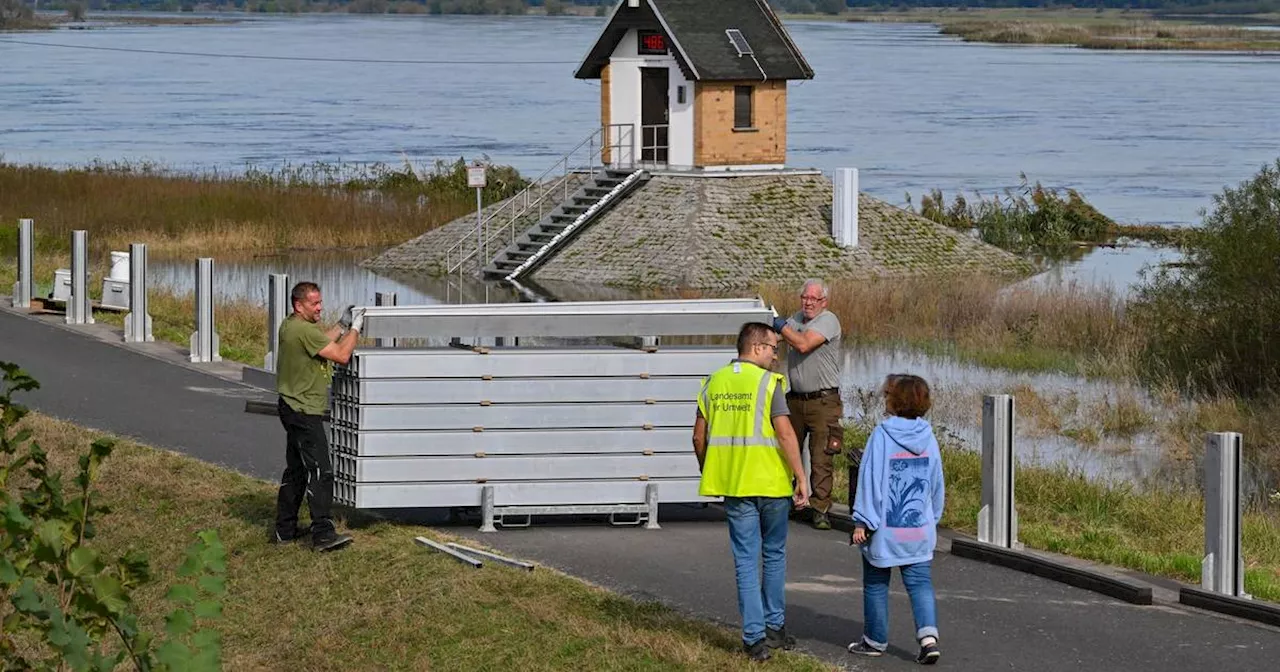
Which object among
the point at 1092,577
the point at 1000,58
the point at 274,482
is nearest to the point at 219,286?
the point at 274,482

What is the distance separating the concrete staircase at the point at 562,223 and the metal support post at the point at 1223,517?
3234cm

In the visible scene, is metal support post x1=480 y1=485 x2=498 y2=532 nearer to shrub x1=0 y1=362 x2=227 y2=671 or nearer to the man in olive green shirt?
the man in olive green shirt

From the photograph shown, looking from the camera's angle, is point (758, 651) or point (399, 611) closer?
point (758, 651)

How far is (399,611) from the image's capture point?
12219 millimetres

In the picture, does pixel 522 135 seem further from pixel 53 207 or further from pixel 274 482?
pixel 274 482

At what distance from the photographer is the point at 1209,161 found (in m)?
81.2

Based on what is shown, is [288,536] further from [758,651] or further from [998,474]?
[998,474]

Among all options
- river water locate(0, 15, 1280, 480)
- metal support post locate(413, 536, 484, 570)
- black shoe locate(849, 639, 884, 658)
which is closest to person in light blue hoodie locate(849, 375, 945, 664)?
black shoe locate(849, 639, 884, 658)

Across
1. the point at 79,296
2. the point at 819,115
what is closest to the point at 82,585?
the point at 79,296

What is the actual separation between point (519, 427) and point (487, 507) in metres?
0.63

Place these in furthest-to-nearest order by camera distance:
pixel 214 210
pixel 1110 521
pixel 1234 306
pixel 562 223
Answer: pixel 214 210 < pixel 562 223 < pixel 1234 306 < pixel 1110 521

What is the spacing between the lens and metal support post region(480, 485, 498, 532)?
47.0 ft

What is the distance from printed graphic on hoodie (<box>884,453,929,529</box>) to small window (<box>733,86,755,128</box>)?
36.1 m

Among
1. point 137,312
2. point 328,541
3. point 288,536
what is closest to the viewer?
point 328,541
